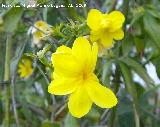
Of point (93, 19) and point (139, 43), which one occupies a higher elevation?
point (93, 19)

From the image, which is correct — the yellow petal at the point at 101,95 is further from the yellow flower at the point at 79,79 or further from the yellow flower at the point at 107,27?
the yellow flower at the point at 107,27

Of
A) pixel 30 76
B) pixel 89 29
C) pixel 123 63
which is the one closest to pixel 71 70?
pixel 89 29

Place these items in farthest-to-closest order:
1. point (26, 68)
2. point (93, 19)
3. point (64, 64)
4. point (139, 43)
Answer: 1. point (26, 68)
2. point (139, 43)
3. point (93, 19)
4. point (64, 64)

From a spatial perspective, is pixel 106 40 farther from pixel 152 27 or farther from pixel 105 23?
pixel 152 27

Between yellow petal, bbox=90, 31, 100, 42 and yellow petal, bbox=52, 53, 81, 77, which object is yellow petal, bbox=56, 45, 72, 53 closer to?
yellow petal, bbox=52, 53, 81, 77

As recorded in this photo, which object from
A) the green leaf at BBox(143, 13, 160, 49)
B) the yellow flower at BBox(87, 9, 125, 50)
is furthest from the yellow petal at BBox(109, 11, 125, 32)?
the green leaf at BBox(143, 13, 160, 49)

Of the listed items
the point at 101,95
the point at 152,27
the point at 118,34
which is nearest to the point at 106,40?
the point at 118,34

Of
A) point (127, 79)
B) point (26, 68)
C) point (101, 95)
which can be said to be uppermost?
point (101, 95)

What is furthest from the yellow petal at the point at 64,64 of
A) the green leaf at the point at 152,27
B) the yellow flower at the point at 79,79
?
the green leaf at the point at 152,27
